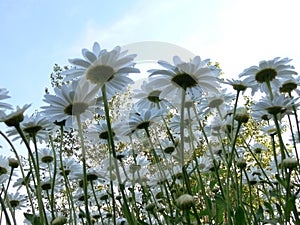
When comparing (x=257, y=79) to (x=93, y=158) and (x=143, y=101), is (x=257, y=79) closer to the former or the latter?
(x=143, y=101)

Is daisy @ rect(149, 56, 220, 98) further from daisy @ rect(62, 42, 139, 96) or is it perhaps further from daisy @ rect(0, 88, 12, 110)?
daisy @ rect(0, 88, 12, 110)

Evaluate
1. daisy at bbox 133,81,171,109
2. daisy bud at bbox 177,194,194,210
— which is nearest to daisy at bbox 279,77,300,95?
daisy at bbox 133,81,171,109

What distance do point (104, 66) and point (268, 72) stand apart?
0.59m

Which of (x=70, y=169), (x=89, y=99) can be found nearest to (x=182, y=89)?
(x=89, y=99)

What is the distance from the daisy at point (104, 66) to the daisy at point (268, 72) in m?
0.50

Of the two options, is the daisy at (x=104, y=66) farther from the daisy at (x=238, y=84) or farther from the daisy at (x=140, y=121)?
the daisy at (x=238, y=84)

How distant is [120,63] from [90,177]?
0.53m

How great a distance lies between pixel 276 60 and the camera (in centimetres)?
114

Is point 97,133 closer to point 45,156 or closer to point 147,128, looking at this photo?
point 147,128

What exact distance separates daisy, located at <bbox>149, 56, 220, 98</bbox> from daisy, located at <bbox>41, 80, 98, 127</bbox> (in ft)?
0.42

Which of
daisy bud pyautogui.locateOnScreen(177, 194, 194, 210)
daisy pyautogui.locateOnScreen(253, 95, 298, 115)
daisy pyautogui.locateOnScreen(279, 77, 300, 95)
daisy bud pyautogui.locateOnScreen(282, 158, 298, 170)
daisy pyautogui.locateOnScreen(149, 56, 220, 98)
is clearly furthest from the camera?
daisy pyautogui.locateOnScreen(279, 77, 300, 95)

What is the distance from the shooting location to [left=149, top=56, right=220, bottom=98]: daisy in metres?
0.77

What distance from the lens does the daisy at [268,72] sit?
113cm

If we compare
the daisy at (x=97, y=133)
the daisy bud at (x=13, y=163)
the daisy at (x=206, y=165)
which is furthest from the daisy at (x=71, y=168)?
the daisy at (x=206, y=165)
